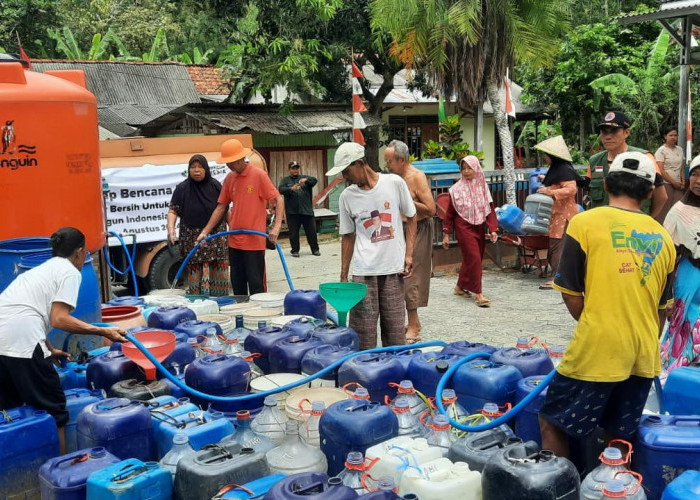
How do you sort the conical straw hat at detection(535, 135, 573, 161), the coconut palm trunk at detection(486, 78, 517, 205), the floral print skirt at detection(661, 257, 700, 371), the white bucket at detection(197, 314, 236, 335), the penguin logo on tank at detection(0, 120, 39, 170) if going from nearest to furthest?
the floral print skirt at detection(661, 257, 700, 371) < the penguin logo on tank at detection(0, 120, 39, 170) < the white bucket at detection(197, 314, 236, 335) < the conical straw hat at detection(535, 135, 573, 161) < the coconut palm trunk at detection(486, 78, 517, 205)

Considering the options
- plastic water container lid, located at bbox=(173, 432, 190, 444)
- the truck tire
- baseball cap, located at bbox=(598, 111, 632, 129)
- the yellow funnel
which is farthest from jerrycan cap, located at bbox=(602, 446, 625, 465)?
the truck tire

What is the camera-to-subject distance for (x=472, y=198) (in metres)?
8.92

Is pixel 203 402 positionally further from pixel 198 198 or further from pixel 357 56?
pixel 357 56

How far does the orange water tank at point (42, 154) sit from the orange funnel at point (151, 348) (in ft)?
5.14

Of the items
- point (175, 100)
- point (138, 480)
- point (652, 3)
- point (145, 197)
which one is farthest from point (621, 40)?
point (138, 480)

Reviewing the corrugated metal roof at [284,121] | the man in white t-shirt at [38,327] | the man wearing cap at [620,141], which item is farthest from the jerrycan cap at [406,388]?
the corrugated metal roof at [284,121]

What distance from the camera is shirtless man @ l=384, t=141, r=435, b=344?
670 cm

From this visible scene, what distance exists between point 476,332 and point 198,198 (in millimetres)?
3393

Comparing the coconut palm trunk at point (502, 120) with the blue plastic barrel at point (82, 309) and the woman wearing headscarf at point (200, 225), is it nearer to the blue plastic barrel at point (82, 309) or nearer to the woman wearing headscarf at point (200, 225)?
the woman wearing headscarf at point (200, 225)

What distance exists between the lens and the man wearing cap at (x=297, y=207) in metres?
13.9

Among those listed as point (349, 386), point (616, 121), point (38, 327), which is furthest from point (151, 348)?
point (616, 121)

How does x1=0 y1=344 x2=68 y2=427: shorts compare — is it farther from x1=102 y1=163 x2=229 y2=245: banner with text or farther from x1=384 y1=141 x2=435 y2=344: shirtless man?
x1=102 y1=163 x2=229 y2=245: banner with text

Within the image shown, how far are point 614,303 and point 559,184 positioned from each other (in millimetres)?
6093

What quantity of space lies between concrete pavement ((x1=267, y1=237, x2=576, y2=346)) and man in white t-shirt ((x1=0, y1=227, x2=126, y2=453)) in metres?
4.29
